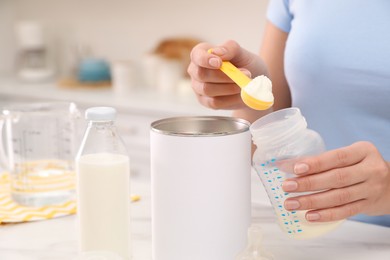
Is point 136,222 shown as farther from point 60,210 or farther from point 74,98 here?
point 74,98

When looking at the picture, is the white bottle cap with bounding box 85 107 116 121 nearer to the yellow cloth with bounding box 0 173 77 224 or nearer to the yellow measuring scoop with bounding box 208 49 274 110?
the yellow measuring scoop with bounding box 208 49 274 110

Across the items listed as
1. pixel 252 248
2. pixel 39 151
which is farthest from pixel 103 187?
pixel 39 151

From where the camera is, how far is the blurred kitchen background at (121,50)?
2.52 metres

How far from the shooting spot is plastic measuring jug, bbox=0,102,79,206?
42.9 inches

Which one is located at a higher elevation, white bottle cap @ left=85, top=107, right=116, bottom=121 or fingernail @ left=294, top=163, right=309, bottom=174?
white bottle cap @ left=85, top=107, right=116, bottom=121

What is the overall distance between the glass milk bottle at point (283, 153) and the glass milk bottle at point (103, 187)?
0.58 ft

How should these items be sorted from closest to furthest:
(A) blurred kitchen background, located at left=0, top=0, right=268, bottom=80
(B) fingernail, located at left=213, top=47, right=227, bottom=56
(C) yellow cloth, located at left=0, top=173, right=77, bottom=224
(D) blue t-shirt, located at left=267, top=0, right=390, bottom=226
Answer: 1. (B) fingernail, located at left=213, top=47, right=227, bottom=56
2. (C) yellow cloth, located at left=0, top=173, right=77, bottom=224
3. (D) blue t-shirt, located at left=267, top=0, right=390, bottom=226
4. (A) blurred kitchen background, located at left=0, top=0, right=268, bottom=80

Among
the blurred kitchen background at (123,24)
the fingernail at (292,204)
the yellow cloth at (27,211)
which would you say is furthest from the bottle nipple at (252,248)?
the blurred kitchen background at (123,24)

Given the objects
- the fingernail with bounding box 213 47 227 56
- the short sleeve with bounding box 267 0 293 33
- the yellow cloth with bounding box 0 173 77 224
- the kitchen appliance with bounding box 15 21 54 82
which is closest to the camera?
the fingernail with bounding box 213 47 227 56

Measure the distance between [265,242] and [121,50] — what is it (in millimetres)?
2176

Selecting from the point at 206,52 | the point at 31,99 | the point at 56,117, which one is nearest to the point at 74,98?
the point at 31,99

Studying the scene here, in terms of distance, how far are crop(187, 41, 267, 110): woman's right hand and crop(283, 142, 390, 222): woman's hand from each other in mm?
165

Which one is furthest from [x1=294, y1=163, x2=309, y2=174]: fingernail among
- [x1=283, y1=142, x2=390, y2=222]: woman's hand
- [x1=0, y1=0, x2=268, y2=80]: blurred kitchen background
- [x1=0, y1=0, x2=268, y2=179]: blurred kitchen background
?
[x1=0, y1=0, x2=268, y2=80]: blurred kitchen background

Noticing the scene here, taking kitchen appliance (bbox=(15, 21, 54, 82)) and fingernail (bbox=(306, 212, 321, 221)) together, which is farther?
kitchen appliance (bbox=(15, 21, 54, 82))
